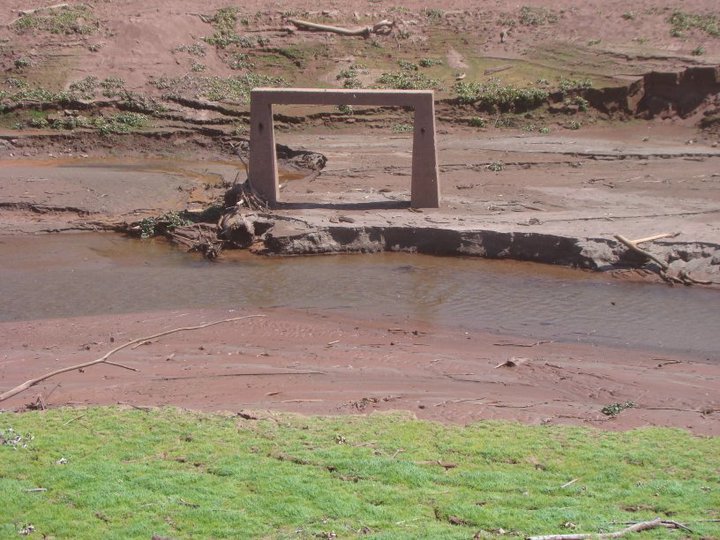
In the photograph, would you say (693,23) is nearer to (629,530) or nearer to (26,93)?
(26,93)

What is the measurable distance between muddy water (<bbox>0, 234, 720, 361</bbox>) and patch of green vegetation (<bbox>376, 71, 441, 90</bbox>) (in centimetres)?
1128

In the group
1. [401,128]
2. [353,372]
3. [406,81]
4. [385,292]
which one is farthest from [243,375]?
[406,81]

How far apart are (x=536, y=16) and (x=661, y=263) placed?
1641 centimetres

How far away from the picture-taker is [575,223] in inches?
623

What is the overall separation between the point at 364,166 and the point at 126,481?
14655mm

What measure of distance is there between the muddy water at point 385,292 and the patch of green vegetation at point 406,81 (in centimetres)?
1128

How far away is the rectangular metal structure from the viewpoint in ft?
53.6

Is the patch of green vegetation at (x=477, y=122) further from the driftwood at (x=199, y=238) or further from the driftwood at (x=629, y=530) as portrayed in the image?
the driftwood at (x=629, y=530)

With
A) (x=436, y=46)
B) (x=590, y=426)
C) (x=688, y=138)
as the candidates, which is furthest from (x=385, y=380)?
(x=436, y=46)

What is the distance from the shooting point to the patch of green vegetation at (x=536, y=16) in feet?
93.3

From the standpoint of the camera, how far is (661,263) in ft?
46.7

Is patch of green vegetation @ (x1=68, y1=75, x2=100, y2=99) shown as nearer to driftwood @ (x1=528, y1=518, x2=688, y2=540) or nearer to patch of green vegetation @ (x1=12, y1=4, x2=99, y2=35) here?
patch of green vegetation @ (x1=12, y1=4, x2=99, y2=35)

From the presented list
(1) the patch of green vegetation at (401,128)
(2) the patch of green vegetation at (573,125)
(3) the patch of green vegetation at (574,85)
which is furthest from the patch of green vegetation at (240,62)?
(2) the patch of green vegetation at (573,125)

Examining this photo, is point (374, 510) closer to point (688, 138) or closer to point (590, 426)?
point (590, 426)
